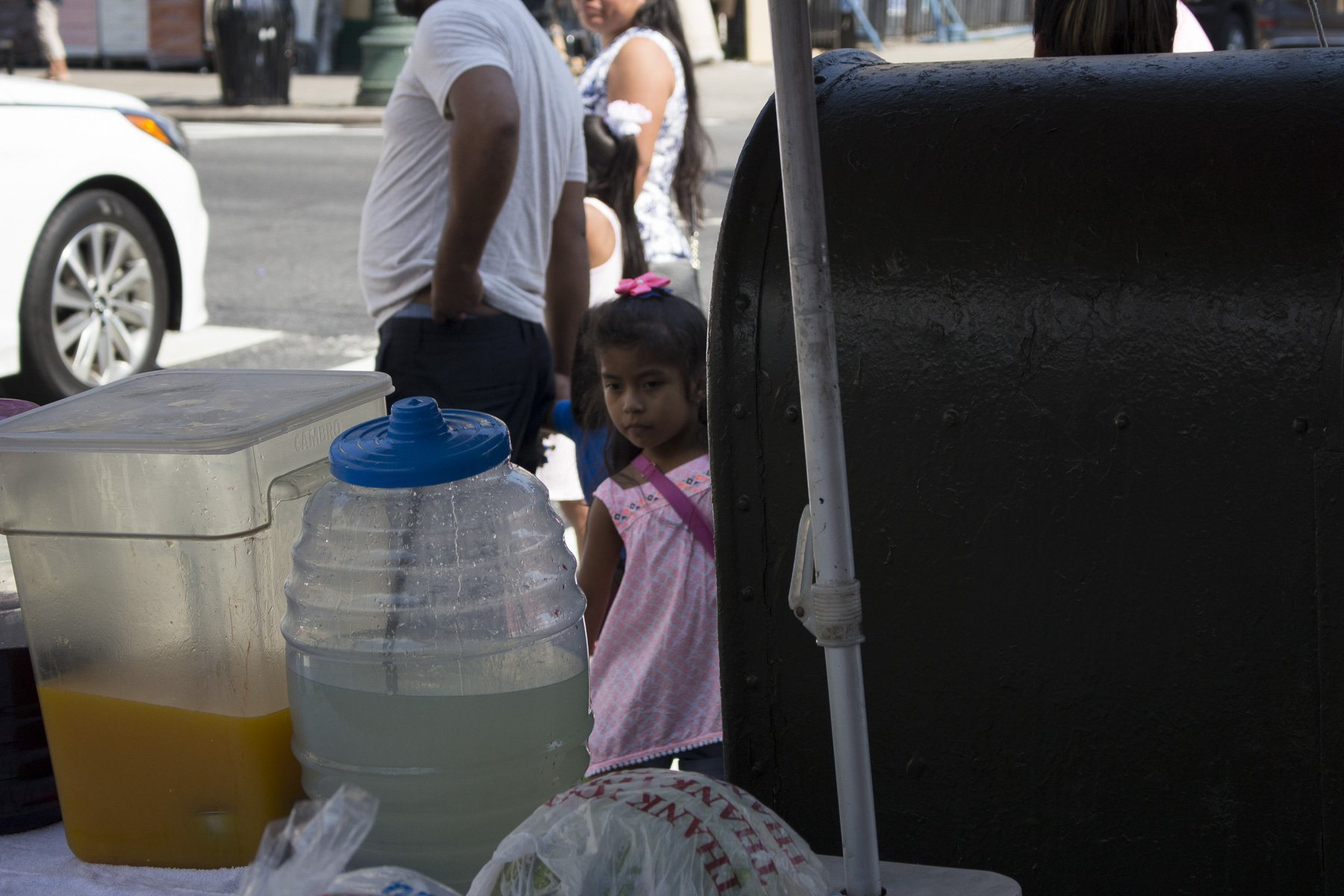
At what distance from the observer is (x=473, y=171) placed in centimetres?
351

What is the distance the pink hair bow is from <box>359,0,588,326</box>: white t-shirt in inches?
27.6

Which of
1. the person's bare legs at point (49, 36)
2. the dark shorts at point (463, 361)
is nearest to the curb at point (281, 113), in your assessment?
the person's bare legs at point (49, 36)

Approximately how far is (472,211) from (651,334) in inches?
32.4

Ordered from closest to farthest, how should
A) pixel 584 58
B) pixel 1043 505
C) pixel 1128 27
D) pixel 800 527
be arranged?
1. pixel 800 527
2. pixel 1043 505
3. pixel 1128 27
4. pixel 584 58

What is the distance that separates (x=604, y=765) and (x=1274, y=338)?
1.52 meters

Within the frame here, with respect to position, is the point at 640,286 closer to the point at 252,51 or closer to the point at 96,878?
the point at 96,878

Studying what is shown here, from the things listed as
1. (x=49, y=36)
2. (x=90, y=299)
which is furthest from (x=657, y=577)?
Answer: (x=49, y=36)

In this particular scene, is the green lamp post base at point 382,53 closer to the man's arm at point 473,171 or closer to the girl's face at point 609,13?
the girl's face at point 609,13

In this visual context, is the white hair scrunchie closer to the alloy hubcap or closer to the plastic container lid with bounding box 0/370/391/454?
the plastic container lid with bounding box 0/370/391/454

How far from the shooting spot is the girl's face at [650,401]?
9.52 feet

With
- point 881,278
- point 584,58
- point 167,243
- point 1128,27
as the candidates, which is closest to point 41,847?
point 881,278

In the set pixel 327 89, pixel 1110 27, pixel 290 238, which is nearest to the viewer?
pixel 1110 27

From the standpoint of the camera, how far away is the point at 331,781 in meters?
1.62

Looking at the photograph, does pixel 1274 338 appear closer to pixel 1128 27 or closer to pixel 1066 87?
pixel 1066 87
